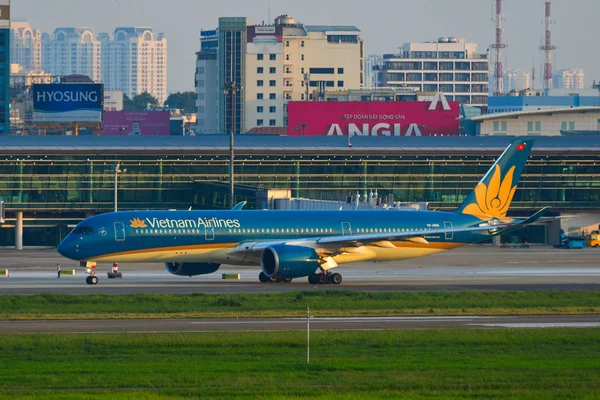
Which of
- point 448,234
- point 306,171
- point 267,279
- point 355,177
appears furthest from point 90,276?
point 355,177

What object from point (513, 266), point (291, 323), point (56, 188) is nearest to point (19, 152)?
point (56, 188)

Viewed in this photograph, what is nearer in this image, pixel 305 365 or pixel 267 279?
pixel 305 365

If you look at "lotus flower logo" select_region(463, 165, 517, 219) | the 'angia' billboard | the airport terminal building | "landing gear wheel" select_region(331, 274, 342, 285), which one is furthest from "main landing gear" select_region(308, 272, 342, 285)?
the 'angia' billboard

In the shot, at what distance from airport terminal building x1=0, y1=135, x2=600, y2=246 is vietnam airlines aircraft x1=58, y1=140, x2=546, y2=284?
140ft

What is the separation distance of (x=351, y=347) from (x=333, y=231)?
28.6 m

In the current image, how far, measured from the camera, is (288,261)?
62188mm

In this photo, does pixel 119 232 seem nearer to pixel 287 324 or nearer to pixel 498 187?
pixel 287 324

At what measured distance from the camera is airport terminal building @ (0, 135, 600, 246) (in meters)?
109

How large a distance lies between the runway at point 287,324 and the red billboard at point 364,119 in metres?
103

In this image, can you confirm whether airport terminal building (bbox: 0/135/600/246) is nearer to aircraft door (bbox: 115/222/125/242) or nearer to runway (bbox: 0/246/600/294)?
runway (bbox: 0/246/600/294)

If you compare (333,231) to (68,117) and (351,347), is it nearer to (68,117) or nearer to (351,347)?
(351,347)

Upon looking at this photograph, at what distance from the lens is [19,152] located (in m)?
107

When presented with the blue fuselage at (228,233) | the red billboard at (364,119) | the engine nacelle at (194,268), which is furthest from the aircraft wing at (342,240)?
the red billboard at (364,119)

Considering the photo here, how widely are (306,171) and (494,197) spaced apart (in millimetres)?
42126
